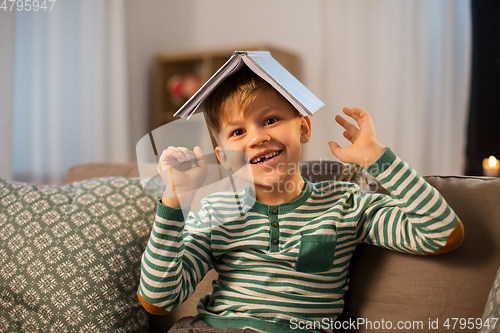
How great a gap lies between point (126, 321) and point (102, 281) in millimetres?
107

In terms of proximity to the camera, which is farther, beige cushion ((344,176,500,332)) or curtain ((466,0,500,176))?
curtain ((466,0,500,176))

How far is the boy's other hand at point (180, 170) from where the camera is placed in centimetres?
74

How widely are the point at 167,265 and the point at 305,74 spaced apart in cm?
232

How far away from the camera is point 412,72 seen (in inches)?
97.1

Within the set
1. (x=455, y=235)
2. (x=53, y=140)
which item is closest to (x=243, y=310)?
(x=455, y=235)

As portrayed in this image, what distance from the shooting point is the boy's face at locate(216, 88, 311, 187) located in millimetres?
806

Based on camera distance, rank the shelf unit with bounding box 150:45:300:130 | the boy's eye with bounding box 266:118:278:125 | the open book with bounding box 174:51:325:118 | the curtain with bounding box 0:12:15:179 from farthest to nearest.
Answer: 1. the shelf unit with bounding box 150:45:300:130
2. the curtain with bounding box 0:12:15:179
3. the boy's eye with bounding box 266:118:278:125
4. the open book with bounding box 174:51:325:118

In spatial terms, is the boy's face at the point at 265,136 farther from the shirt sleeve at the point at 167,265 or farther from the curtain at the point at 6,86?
the curtain at the point at 6,86

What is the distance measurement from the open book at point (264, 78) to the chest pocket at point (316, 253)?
0.26 meters

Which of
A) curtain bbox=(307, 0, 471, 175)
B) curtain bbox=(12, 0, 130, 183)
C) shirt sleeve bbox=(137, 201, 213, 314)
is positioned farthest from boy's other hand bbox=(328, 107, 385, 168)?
curtain bbox=(12, 0, 130, 183)

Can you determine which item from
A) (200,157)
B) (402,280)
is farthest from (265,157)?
(402,280)

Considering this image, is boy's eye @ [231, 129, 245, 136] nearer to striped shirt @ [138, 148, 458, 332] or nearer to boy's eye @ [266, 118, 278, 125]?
boy's eye @ [266, 118, 278, 125]

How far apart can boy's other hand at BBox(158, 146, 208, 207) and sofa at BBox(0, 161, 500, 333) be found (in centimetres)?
31

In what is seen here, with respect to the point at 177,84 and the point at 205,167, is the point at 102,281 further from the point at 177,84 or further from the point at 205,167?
the point at 177,84
